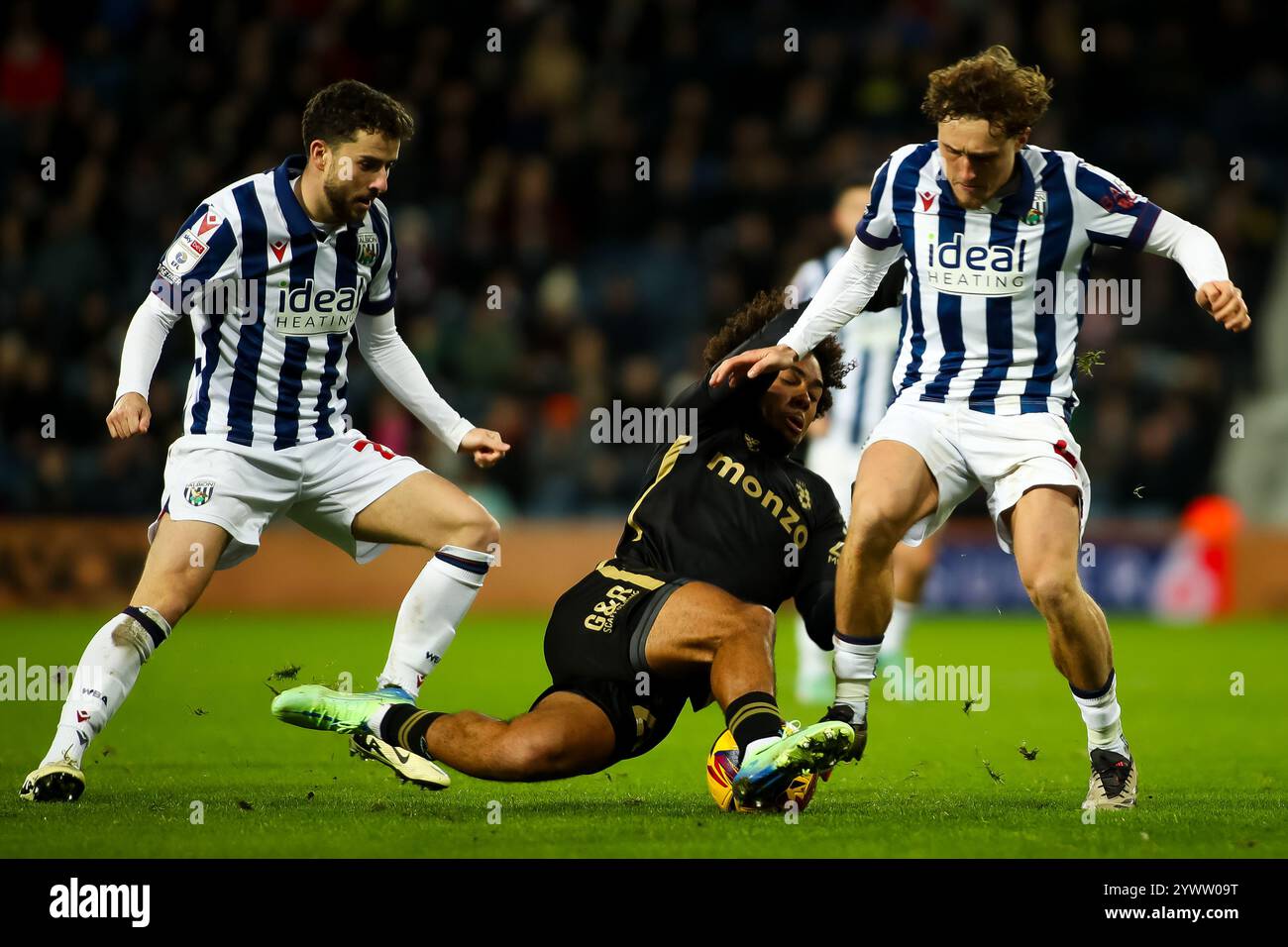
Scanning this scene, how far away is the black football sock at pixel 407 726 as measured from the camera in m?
→ 5.02

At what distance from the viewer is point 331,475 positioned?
5758 mm

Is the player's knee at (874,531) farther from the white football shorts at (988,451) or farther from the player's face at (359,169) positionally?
the player's face at (359,169)

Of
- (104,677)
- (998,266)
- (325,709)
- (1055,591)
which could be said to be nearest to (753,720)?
(1055,591)

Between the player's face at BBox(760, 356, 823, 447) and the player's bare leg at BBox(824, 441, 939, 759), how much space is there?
278 millimetres

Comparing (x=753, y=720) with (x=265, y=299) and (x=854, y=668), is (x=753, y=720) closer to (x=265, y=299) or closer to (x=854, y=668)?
(x=854, y=668)

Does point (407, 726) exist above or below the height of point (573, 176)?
below

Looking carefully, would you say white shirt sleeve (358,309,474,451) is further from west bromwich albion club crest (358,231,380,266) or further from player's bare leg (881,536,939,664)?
player's bare leg (881,536,939,664)

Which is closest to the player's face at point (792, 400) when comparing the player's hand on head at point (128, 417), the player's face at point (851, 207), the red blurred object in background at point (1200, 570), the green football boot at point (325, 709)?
the green football boot at point (325, 709)

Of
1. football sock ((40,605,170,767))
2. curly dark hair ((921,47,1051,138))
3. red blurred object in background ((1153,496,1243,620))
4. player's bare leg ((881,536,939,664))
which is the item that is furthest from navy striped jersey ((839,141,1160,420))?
red blurred object in background ((1153,496,1243,620))

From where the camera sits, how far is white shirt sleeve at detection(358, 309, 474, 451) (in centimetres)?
600

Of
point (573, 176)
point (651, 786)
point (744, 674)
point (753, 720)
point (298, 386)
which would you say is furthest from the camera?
point (573, 176)

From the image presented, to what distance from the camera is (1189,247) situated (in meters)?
5.14

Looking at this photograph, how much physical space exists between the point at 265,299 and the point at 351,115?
2.21 feet
